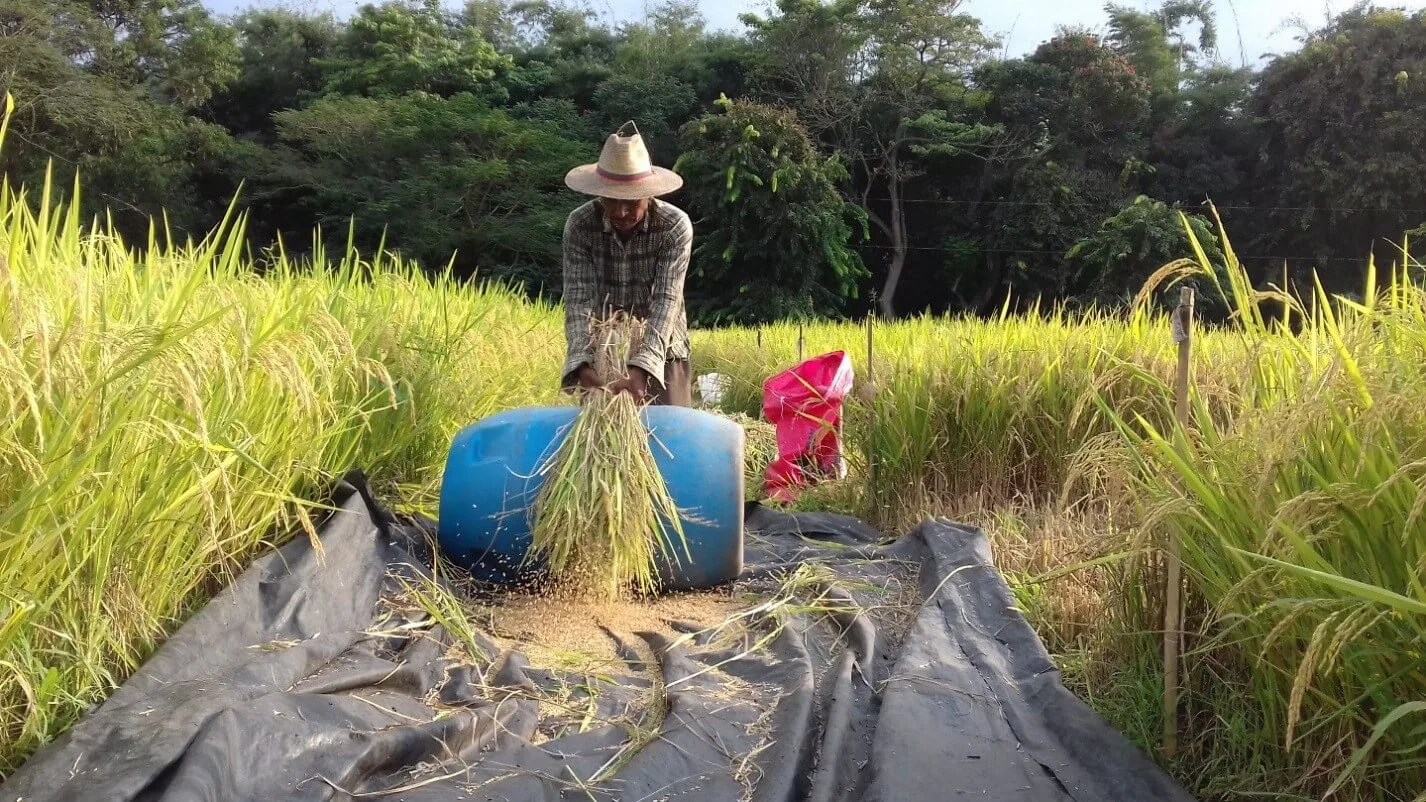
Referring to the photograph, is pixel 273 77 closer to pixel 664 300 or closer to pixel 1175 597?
pixel 664 300

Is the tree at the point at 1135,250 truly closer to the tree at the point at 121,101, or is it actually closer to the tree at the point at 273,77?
the tree at the point at 121,101

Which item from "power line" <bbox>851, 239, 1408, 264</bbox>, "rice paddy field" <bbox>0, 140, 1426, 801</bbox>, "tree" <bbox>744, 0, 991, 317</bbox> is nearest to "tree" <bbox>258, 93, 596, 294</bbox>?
"tree" <bbox>744, 0, 991, 317</bbox>

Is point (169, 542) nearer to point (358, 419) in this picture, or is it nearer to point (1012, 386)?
point (358, 419)

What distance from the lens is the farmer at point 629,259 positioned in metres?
2.98

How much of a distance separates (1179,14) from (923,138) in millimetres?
9917

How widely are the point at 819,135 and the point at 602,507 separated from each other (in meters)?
19.5

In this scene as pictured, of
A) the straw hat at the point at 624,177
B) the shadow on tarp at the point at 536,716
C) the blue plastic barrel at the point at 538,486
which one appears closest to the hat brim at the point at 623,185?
the straw hat at the point at 624,177

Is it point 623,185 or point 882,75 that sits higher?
point 882,75

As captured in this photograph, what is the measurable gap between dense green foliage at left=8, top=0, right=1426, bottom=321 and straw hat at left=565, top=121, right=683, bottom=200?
13.0m

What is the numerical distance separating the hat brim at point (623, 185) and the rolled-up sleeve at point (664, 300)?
142 mm

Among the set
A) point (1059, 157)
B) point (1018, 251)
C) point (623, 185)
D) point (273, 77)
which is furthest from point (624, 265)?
point (273, 77)

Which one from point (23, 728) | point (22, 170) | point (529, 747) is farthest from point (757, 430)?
point (22, 170)

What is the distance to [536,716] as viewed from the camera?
75.4 inches

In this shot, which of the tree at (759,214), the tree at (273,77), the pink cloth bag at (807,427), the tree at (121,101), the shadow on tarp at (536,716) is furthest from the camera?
the tree at (273,77)
